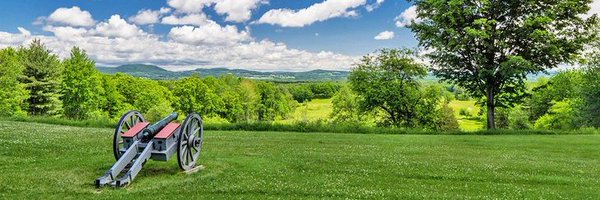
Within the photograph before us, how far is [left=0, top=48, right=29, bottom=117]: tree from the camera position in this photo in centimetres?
5200

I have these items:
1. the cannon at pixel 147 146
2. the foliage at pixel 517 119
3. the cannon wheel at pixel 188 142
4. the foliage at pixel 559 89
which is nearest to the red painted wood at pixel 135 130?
the cannon at pixel 147 146

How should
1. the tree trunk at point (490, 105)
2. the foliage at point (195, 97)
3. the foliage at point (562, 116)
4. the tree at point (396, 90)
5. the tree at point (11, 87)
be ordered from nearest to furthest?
the tree trunk at point (490, 105) → the tree at point (396, 90) → the tree at point (11, 87) → the foliage at point (562, 116) → the foliage at point (195, 97)

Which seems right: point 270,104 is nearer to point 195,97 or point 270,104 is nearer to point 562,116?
point 195,97

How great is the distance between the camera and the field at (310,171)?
1029 centimetres

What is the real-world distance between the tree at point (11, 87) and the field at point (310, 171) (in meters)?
39.9

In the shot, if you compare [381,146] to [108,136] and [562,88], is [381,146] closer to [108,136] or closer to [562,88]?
[108,136]

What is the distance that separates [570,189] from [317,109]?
117574 mm

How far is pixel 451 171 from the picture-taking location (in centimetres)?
1364

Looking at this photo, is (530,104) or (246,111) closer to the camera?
(530,104)

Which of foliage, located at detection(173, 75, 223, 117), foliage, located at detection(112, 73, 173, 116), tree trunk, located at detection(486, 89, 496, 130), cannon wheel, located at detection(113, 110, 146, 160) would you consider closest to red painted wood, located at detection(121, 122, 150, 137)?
cannon wheel, located at detection(113, 110, 146, 160)

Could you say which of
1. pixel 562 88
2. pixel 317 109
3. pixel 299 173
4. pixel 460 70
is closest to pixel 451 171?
pixel 299 173

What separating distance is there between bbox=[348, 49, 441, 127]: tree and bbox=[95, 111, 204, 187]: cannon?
29.8 meters

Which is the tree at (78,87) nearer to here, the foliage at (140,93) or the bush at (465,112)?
the foliage at (140,93)

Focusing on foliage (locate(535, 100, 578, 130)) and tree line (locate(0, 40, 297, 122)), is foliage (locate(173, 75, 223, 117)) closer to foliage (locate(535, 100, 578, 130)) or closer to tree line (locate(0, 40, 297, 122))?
tree line (locate(0, 40, 297, 122))
